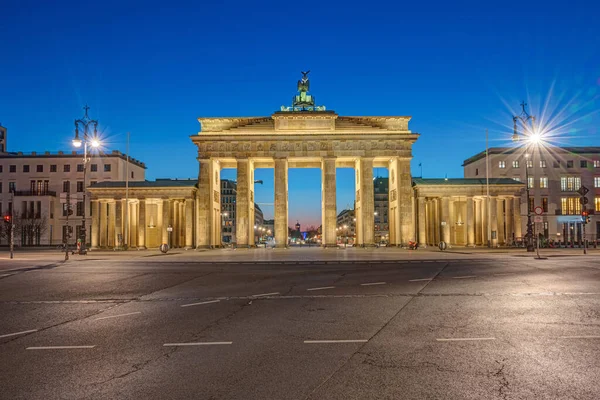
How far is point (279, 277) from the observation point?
71.3ft

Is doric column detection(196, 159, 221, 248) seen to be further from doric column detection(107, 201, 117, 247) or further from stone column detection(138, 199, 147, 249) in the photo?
doric column detection(107, 201, 117, 247)

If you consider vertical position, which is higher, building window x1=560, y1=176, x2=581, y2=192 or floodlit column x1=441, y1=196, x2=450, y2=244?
building window x1=560, y1=176, x2=581, y2=192

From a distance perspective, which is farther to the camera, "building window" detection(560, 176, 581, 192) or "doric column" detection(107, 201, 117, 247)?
"building window" detection(560, 176, 581, 192)

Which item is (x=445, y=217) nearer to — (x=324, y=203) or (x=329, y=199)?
(x=329, y=199)

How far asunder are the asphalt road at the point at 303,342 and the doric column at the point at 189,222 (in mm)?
47260

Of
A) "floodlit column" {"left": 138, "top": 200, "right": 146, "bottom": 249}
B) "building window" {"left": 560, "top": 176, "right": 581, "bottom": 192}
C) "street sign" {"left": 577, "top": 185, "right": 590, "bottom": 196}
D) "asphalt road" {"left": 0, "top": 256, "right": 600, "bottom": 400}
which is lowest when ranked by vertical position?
"asphalt road" {"left": 0, "top": 256, "right": 600, "bottom": 400}

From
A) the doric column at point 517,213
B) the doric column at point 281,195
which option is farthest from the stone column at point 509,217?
the doric column at point 281,195

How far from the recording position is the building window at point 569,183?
86.8 metres

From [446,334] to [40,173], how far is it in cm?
9540

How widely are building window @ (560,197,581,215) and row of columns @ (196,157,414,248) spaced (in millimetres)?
38627

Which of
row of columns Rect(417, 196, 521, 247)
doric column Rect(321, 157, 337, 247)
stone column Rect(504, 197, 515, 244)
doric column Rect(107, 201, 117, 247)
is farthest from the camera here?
doric column Rect(107, 201, 117, 247)

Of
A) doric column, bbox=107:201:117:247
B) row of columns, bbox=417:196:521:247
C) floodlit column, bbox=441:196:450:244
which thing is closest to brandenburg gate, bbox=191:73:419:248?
row of columns, bbox=417:196:521:247

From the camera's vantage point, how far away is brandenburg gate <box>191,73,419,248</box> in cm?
6303

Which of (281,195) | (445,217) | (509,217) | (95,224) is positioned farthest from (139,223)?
(509,217)
